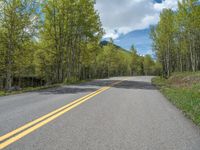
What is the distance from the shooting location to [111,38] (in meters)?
62.8

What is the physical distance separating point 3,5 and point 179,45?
3595 centimetres

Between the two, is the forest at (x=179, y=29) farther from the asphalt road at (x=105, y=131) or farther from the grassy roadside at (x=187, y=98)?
the asphalt road at (x=105, y=131)

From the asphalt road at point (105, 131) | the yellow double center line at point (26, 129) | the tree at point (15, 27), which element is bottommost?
the asphalt road at point (105, 131)

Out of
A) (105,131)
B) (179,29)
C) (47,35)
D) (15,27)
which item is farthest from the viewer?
(179,29)

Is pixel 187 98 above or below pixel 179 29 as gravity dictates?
below

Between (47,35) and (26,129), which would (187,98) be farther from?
(47,35)

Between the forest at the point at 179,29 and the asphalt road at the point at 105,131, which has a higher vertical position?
the forest at the point at 179,29

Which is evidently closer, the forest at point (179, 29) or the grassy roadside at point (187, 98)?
the grassy roadside at point (187, 98)

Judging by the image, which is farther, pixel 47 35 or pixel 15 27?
pixel 47 35

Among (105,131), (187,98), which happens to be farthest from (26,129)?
(187,98)

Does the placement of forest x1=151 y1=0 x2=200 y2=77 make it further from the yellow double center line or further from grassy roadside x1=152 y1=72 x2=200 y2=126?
the yellow double center line

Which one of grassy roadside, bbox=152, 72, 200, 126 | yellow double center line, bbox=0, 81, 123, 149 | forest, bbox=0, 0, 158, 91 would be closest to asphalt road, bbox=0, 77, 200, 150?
yellow double center line, bbox=0, 81, 123, 149

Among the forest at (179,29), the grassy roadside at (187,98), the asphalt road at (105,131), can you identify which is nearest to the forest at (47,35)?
the forest at (179,29)

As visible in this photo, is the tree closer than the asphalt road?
No
